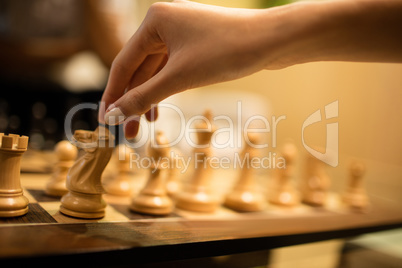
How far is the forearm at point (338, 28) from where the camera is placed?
72 cm

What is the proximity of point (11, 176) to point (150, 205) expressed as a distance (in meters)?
0.38

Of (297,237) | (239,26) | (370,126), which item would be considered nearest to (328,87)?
(370,126)

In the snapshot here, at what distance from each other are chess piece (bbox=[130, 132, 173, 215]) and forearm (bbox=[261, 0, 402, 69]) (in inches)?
18.7

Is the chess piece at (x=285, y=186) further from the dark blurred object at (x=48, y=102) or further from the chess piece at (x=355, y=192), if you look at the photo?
the dark blurred object at (x=48, y=102)

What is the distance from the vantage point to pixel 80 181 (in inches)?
35.1

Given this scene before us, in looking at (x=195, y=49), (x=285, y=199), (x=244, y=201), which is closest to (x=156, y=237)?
(x=195, y=49)

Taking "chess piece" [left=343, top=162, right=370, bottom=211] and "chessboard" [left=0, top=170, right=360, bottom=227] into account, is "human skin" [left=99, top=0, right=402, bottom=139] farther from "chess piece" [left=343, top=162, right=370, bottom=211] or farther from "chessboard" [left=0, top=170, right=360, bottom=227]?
"chess piece" [left=343, top=162, right=370, bottom=211]

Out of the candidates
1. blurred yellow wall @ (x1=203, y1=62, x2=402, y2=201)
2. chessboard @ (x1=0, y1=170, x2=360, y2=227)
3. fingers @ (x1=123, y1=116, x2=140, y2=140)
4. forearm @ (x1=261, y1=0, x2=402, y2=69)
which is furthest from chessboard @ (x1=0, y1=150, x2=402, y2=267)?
blurred yellow wall @ (x1=203, y1=62, x2=402, y2=201)

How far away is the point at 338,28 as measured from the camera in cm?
73

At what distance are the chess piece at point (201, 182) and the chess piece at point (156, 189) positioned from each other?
0.09m

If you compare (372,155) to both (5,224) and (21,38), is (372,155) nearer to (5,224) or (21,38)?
(5,224)

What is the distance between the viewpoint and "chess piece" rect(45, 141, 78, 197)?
3.43 feet

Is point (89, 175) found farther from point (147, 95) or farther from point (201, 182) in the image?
point (201, 182)

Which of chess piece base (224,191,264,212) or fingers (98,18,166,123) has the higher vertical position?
fingers (98,18,166,123)
